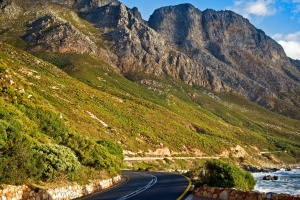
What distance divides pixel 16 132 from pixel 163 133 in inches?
3230

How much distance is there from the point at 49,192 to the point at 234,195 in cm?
953

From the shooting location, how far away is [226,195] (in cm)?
1539

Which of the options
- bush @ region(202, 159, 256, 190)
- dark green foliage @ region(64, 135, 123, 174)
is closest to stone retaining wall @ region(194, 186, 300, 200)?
bush @ region(202, 159, 256, 190)

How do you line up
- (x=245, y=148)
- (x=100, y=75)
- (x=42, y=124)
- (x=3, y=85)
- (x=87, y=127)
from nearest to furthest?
1. (x=42, y=124)
2. (x=3, y=85)
3. (x=87, y=127)
4. (x=245, y=148)
5. (x=100, y=75)

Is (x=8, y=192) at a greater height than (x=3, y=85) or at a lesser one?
lesser

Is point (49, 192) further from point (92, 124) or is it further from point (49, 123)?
point (92, 124)

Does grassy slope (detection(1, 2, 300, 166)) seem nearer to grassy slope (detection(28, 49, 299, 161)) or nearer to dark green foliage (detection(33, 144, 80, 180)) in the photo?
grassy slope (detection(28, 49, 299, 161))

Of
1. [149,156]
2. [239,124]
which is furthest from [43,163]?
[239,124]

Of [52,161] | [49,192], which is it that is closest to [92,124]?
[52,161]

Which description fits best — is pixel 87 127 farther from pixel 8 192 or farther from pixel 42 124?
pixel 8 192

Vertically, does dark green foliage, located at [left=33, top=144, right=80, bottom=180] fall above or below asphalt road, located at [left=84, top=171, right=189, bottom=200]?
above

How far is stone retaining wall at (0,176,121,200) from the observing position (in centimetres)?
1398

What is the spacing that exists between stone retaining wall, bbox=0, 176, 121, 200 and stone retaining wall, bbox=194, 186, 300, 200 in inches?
288

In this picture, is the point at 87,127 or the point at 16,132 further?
the point at 87,127
